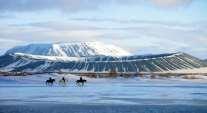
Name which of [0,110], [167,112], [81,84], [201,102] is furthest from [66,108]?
[81,84]

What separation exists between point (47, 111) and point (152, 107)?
584cm

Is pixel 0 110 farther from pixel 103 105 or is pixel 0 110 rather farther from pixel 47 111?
pixel 103 105

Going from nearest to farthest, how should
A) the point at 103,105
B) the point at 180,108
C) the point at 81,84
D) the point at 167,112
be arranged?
1. the point at 167,112
2. the point at 180,108
3. the point at 103,105
4. the point at 81,84

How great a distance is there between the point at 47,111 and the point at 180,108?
6.79 metres

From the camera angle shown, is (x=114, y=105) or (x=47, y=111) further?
(x=114, y=105)

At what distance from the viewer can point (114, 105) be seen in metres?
27.5

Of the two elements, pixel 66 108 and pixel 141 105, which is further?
pixel 141 105

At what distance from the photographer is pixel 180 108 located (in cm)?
2542

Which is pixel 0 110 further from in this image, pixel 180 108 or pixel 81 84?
pixel 81 84

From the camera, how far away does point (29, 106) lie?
26.5 m

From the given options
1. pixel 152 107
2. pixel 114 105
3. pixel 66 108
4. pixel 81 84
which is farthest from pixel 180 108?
pixel 81 84

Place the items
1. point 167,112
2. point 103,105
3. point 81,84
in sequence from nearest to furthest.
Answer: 1. point 167,112
2. point 103,105
3. point 81,84

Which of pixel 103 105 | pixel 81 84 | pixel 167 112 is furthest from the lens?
pixel 81 84

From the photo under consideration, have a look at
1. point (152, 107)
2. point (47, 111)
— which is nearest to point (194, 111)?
point (152, 107)
